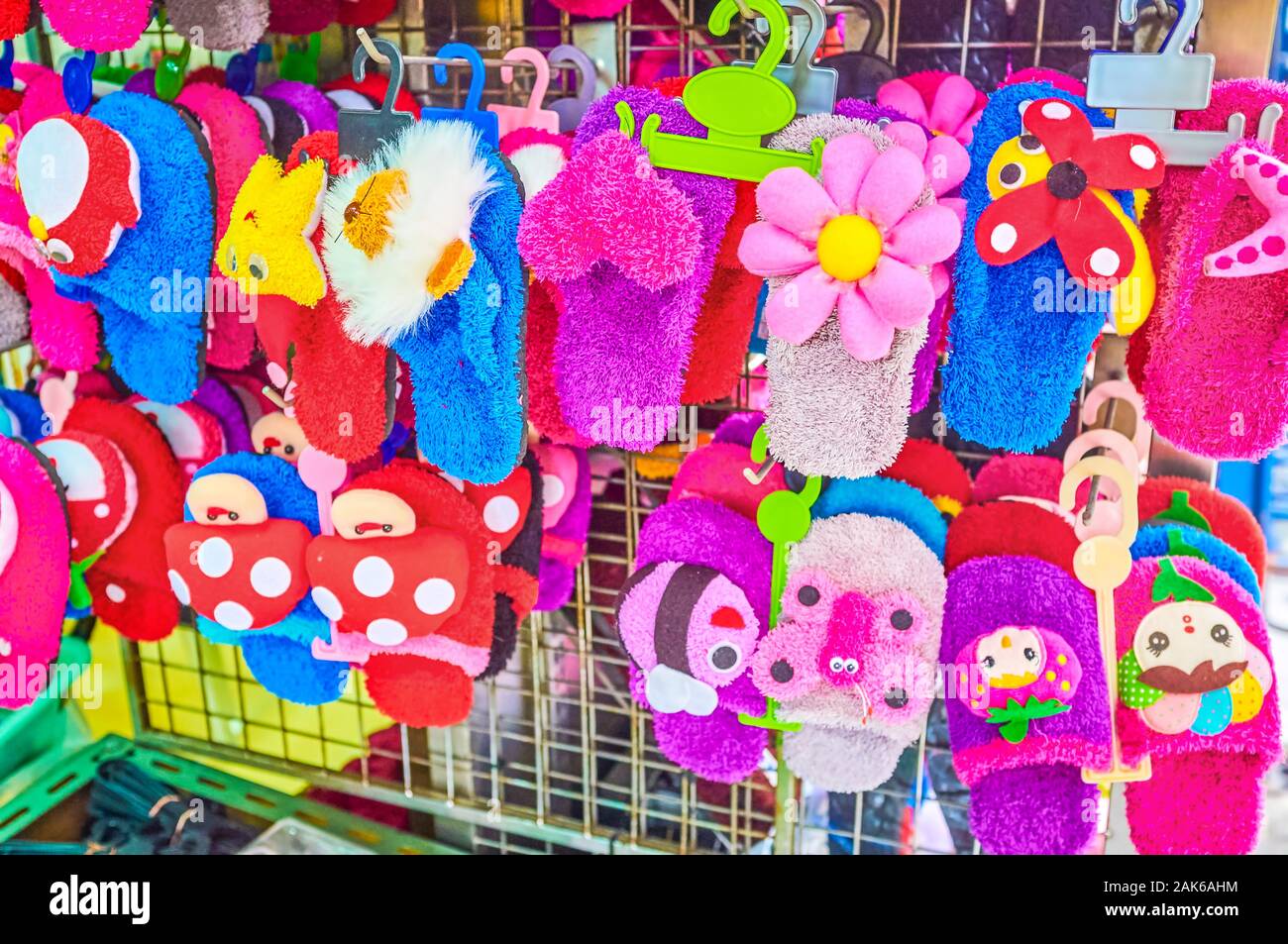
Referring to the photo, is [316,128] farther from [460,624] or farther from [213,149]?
[460,624]

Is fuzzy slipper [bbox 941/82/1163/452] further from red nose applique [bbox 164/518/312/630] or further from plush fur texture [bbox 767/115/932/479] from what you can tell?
red nose applique [bbox 164/518/312/630]

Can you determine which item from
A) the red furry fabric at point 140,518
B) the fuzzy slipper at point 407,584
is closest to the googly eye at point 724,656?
the fuzzy slipper at point 407,584

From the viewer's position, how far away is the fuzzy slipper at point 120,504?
1023mm

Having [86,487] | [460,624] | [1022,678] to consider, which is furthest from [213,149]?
[1022,678]

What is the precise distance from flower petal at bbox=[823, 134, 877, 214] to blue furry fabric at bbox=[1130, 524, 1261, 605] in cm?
42

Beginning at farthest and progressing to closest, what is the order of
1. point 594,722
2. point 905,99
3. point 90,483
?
point 594,722, point 90,483, point 905,99

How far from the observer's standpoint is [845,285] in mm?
704

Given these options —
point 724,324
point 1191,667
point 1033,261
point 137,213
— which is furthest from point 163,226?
point 1191,667

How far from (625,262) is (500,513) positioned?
1.20 ft

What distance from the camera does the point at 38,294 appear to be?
982 mm

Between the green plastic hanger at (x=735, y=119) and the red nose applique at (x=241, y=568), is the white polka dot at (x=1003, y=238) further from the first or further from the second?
the red nose applique at (x=241, y=568)

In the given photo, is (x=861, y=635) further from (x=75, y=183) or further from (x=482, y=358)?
(x=75, y=183)

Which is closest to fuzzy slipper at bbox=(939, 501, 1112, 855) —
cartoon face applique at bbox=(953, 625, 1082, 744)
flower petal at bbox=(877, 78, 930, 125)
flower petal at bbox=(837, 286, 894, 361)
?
cartoon face applique at bbox=(953, 625, 1082, 744)
